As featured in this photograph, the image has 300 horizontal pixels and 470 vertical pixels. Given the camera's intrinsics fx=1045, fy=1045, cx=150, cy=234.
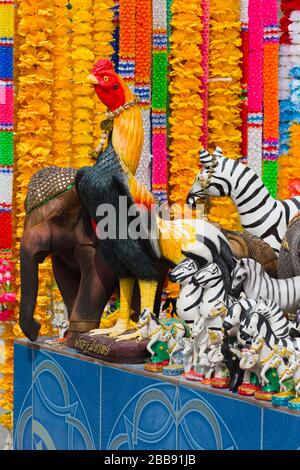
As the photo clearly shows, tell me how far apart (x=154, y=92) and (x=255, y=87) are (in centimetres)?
57

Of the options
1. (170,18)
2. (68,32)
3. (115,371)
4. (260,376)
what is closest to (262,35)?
(170,18)

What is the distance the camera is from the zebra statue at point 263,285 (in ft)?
12.6

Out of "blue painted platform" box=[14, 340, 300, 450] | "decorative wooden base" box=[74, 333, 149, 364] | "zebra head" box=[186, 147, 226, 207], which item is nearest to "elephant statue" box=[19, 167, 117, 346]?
"blue painted platform" box=[14, 340, 300, 450]

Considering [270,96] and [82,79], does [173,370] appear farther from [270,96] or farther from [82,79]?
[270,96]

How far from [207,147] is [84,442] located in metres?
2.34

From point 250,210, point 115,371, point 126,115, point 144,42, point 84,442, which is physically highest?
point 144,42

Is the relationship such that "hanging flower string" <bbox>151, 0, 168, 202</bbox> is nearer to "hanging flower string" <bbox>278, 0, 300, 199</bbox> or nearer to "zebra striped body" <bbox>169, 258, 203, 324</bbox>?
"hanging flower string" <bbox>278, 0, 300, 199</bbox>

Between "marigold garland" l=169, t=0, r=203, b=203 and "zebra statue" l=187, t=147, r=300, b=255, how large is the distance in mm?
945

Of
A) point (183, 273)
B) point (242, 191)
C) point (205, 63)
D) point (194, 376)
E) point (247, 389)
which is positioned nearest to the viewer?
point (247, 389)

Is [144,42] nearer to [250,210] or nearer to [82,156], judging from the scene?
[82,156]

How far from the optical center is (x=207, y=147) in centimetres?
597

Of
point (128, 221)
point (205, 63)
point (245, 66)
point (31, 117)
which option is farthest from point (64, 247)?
point (245, 66)

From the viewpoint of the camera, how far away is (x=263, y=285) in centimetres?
395

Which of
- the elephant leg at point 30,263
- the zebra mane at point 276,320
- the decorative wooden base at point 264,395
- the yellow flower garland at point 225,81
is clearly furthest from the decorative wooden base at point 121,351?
the yellow flower garland at point 225,81
